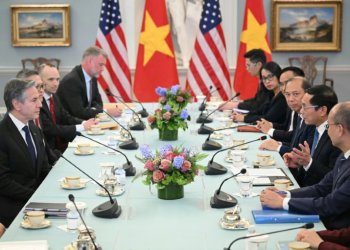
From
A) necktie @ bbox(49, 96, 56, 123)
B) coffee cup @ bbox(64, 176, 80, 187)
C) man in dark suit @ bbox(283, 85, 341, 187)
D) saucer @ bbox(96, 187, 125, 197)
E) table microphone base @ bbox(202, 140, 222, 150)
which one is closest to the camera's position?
saucer @ bbox(96, 187, 125, 197)

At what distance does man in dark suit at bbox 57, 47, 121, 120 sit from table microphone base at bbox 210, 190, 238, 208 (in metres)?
3.49

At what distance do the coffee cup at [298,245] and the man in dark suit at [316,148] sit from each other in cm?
154

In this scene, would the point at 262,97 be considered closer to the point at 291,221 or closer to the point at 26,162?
the point at 26,162

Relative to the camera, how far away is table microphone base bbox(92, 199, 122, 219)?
3.44m

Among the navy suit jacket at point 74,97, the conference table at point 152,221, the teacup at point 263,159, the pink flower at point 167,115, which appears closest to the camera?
the conference table at point 152,221

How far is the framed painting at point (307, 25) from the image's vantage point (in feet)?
33.7

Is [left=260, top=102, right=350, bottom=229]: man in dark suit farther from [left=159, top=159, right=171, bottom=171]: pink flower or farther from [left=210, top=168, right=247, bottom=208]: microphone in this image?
[left=159, top=159, right=171, bottom=171]: pink flower

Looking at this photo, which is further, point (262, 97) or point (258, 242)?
point (262, 97)

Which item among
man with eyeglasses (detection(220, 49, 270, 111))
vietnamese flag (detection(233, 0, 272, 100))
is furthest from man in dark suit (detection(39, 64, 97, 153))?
vietnamese flag (detection(233, 0, 272, 100))

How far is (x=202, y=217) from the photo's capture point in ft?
11.4

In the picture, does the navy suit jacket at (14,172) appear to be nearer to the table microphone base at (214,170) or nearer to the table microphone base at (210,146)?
the table microphone base at (214,170)

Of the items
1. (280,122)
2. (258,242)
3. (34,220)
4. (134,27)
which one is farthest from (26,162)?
(134,27)

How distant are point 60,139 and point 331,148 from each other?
298 centimetres

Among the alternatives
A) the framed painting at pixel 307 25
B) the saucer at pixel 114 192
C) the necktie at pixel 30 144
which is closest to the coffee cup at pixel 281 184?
the saucer at pixel 114 192
